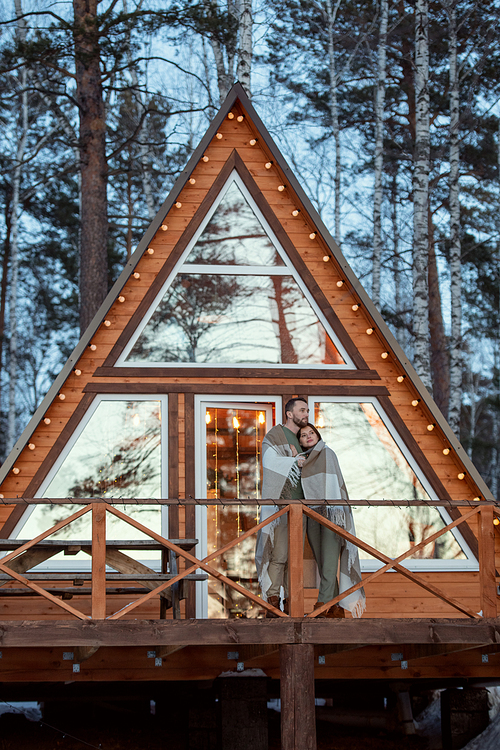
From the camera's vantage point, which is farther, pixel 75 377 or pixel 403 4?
pixel 403 4

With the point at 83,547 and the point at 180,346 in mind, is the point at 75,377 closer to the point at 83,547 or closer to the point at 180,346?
the point at 180,346

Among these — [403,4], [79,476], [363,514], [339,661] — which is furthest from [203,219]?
[403,4]

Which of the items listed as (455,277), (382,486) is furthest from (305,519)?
(455,277)

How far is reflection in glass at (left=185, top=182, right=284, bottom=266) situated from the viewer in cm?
815

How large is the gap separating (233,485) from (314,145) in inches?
605

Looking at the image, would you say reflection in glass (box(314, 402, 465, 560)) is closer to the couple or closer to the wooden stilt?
the couple

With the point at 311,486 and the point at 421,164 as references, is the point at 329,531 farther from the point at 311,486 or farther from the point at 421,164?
the point at 421,164

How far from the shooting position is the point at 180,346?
315 inches

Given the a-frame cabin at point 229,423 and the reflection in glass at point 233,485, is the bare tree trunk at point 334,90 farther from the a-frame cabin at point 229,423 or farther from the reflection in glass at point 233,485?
the reflection in glass at point 233,485

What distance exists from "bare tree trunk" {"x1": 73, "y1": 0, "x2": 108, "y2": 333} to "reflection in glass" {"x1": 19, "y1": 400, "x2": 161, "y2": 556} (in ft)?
18.4

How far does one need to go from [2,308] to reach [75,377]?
15306 millimetres

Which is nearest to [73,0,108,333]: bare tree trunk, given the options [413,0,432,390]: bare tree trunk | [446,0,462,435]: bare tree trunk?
[413,0,432,390]: bare tree trunk

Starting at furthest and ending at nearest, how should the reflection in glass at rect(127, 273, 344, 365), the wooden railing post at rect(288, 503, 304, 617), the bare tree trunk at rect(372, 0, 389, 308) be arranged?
the bare tree trunk at rect(372, 0, 389, 308) < the reflection in glass at rect(127, 273, 344, 365) < the wooden railing post at rect(288, 503, 304, 617)

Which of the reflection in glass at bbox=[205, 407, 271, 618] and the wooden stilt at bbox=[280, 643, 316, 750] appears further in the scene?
the reflection in glass at bbox=[205, 407, 271, 618]
